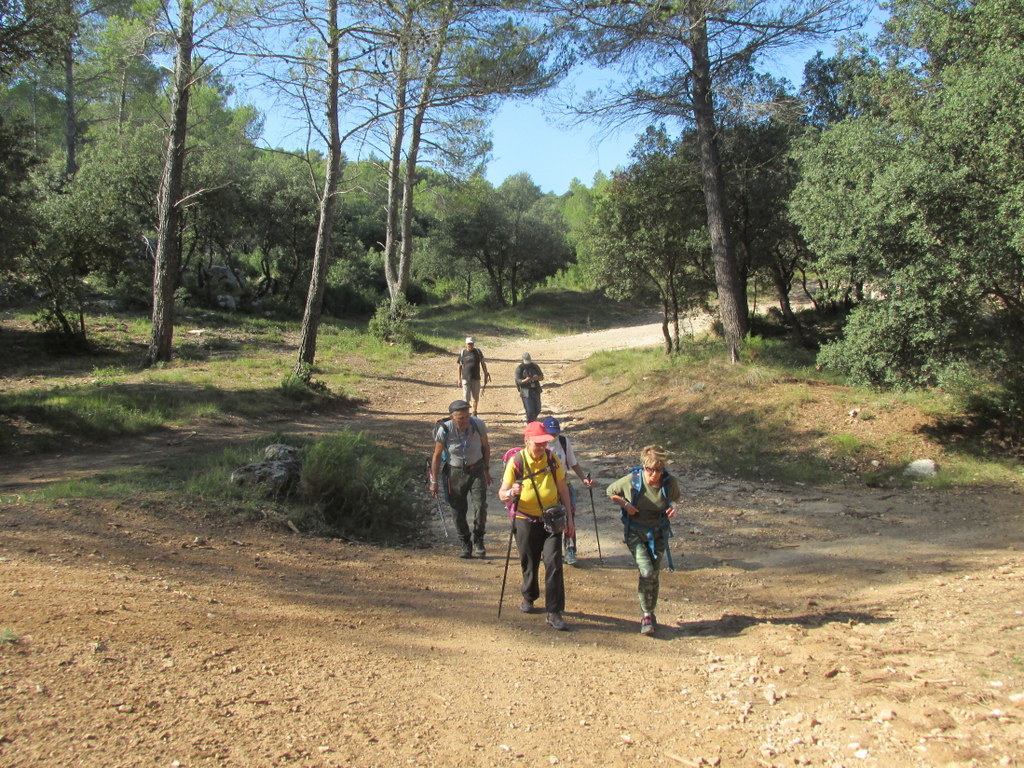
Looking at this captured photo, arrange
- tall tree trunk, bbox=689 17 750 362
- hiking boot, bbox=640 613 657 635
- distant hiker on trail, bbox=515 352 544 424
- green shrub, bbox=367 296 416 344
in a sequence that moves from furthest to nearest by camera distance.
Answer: green shrub, bbox=367 296 416 344
tall tree trunk, bbox=689 17 750 362
distant hiker on trail, bbox=515 352 544 424
hiking boot, bbox=640 613 657 635

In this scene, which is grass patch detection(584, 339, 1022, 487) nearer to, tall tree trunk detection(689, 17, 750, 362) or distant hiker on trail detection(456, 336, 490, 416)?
tall tree trunk detection(689, 17, 750, 362)

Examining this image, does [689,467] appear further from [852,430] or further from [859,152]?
[859,152]

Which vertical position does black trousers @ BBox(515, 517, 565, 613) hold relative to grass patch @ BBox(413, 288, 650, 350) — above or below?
below

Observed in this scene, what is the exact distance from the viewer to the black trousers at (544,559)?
5.38m

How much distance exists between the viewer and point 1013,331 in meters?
10.6

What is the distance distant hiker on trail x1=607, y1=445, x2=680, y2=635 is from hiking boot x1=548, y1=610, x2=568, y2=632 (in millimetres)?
639

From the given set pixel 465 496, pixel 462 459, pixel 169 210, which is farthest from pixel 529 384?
pixel 169 210

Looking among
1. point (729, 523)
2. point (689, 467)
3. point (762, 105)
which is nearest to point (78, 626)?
point (729, 523)

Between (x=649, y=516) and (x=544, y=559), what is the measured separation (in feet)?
3.02

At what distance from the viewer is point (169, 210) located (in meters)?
15.5

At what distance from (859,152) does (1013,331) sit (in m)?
3.71

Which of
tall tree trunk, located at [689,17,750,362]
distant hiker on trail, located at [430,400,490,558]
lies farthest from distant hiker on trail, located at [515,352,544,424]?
tall tree trunk, located at [689,17,750,362]

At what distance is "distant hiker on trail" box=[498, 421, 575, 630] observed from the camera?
5387 millimetres

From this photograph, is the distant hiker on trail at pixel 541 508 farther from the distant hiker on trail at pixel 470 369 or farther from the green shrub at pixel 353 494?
the distant hiker on trail at pixel 470 369
